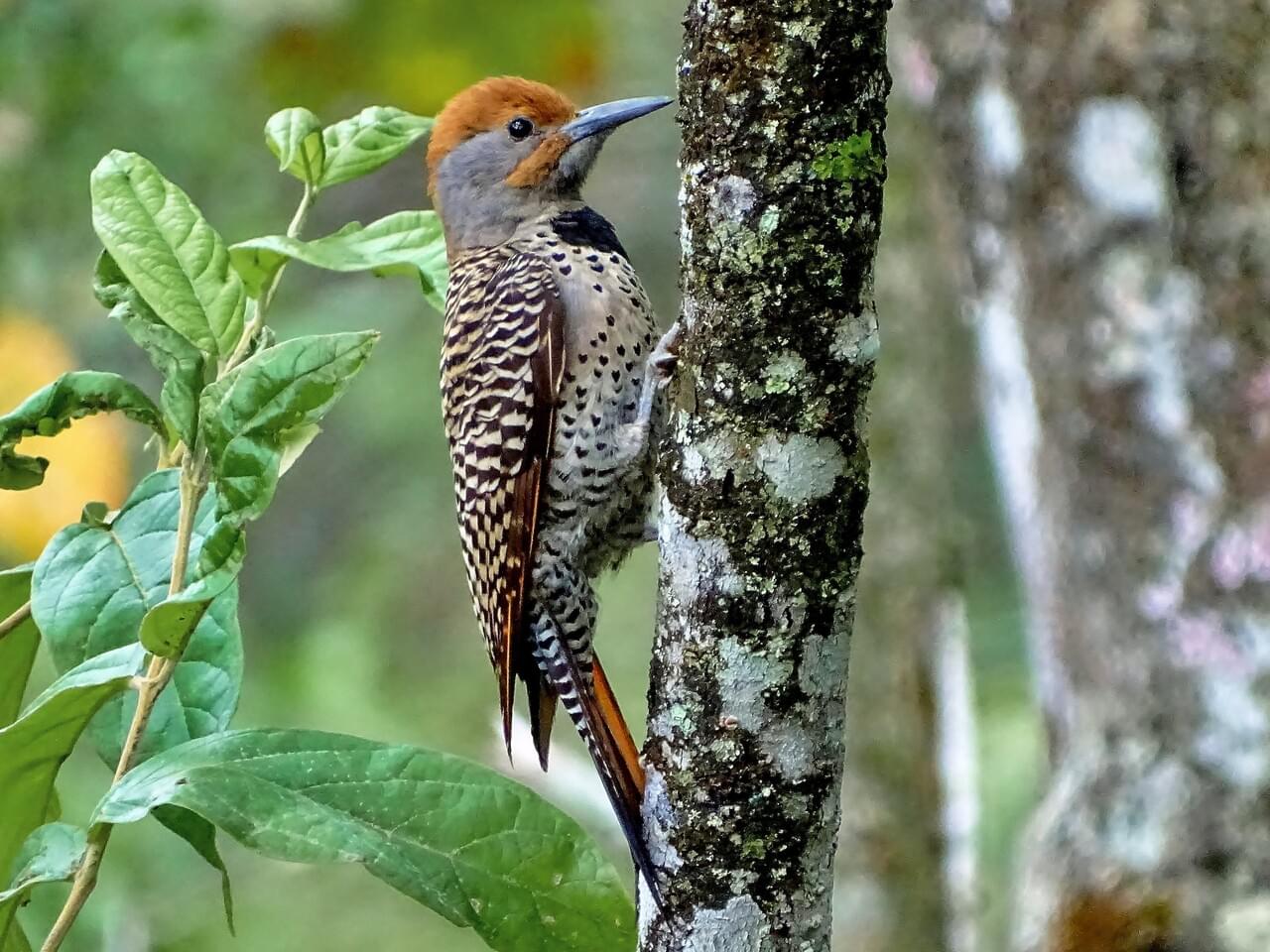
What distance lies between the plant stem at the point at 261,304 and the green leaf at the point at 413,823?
0.43 meters

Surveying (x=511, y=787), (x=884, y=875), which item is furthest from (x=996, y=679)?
(x=511, y=787)

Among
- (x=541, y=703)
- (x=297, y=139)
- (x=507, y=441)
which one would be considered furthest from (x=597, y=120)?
(x=297, y=139)

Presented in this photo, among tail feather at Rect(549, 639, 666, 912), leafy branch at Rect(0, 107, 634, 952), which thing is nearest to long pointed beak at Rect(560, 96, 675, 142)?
tail feather at Rect(549, 639, 666, 912)

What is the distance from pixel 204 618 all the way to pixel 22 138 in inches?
129

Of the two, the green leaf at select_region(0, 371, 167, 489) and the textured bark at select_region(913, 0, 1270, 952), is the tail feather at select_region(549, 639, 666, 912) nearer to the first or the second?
the green leaf at select_region(0, 371, 167, 489)

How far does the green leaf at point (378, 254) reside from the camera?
186 centimetres

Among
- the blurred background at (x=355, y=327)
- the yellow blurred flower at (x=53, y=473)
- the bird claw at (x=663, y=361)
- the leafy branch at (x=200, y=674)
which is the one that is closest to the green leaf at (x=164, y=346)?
the leafy branch at (x=200, y=674)

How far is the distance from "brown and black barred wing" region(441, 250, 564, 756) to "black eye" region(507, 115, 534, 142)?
0.48 m

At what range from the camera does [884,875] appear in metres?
4.38

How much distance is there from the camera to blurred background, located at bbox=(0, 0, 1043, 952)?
14.5 ft

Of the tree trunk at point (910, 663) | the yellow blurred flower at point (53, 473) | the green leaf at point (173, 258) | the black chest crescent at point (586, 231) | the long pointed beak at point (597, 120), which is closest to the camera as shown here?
the green leaf at point (173, 258)

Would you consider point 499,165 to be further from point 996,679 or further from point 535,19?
point 996,679

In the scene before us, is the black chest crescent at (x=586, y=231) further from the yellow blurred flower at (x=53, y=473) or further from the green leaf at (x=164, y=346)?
the green leaf at (x=164, y=346)

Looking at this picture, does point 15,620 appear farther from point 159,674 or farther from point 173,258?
point 173,258
